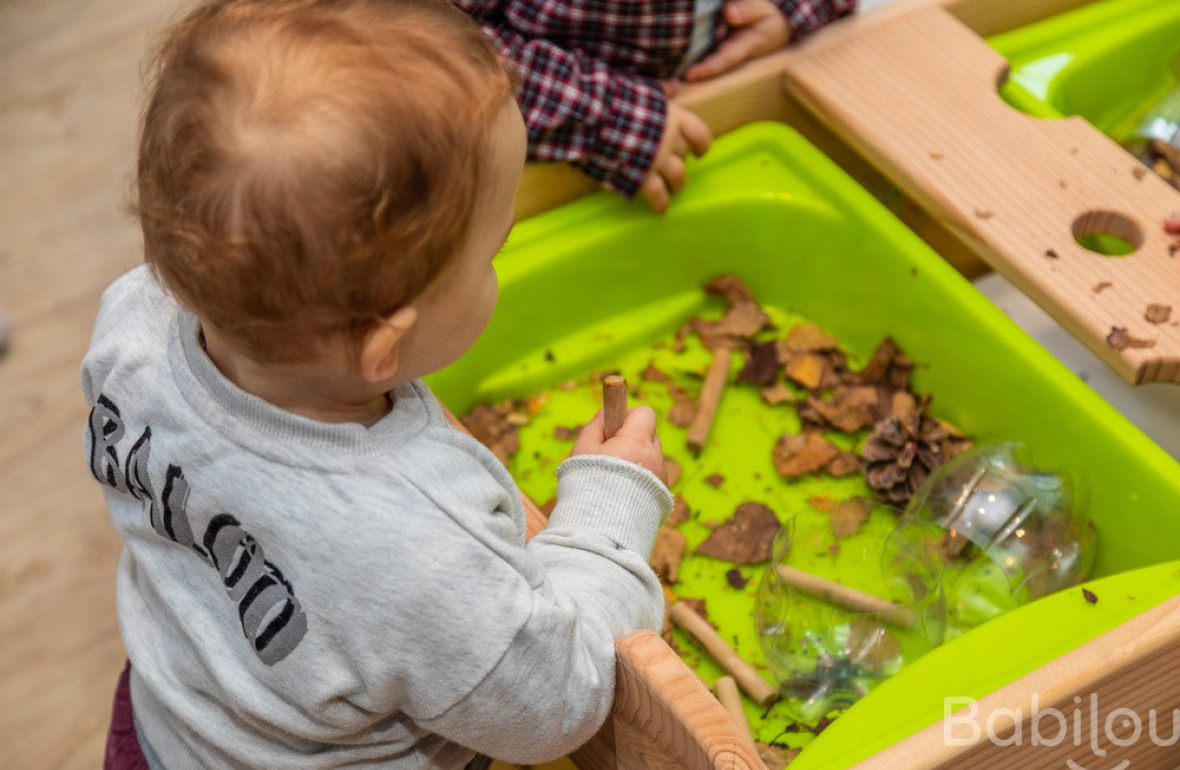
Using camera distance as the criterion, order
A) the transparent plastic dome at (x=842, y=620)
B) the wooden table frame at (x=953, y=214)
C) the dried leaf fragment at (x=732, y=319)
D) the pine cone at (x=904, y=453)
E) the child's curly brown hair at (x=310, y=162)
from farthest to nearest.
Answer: the dried leaf fragment at (x=732, y=319)
the pine cone at (x=904, y=453)
the transparent plastic dome at (x=842, y=620)
the wooden table frame at (x=953, y=214)
the child's curly brown hair at (x=310, y=162)

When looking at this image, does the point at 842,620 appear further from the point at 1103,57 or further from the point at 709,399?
the point at 1103,57

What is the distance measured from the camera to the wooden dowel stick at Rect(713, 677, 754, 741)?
0.83 m

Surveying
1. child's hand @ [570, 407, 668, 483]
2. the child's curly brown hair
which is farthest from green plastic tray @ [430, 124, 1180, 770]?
the child's curly brown hair

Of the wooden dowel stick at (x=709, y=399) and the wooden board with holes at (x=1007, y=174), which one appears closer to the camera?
the wooden board with holes at (x=1007, y=174)

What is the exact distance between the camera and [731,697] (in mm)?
844

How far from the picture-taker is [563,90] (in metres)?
0.97

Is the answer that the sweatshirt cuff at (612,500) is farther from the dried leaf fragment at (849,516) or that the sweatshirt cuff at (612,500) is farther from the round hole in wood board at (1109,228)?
the round hole in wood board at (1109,228)

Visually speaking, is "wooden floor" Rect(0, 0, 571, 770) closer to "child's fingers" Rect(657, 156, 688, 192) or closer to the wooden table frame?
"child's fingers" Rect(657, 156, 688, 192)

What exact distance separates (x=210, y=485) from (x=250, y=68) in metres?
0.18

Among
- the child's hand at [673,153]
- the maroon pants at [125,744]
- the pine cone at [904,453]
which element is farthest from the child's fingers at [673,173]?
the maroon pants at [125,744]

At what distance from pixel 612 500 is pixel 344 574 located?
16 centimetres

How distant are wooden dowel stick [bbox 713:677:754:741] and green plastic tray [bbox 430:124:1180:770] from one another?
0.10 ft

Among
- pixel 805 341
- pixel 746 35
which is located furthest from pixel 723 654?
pixel 746 35

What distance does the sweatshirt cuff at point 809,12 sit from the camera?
1.06 meters
